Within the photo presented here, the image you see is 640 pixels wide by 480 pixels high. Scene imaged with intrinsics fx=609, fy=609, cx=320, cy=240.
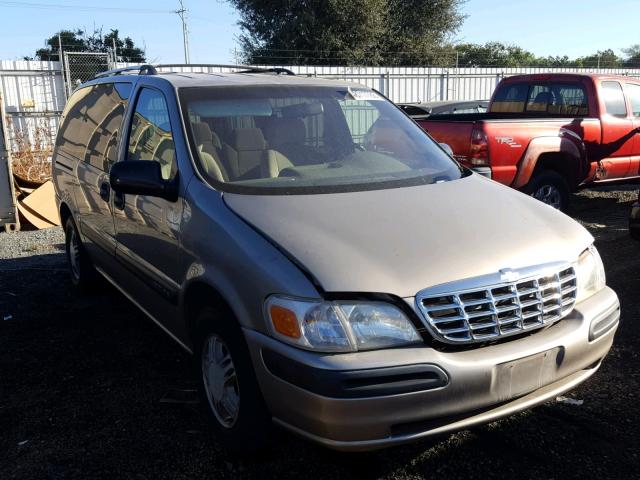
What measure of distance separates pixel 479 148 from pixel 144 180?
4717mm

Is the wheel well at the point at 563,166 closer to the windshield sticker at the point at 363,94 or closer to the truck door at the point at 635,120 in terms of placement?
the truck door at the point at 635,120

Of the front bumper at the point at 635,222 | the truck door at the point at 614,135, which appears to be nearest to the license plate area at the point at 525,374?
the front bumper at the point at 635,222

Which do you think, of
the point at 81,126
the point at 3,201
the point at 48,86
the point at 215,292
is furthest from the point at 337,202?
the point at 48,86

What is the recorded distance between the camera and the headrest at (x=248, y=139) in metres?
3.52

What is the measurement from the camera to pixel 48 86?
14.9 meters

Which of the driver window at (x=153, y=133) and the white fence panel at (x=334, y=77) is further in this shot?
the white fence panel at (x=334, y=77)

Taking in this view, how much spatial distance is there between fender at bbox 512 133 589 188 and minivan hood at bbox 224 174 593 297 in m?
4.16

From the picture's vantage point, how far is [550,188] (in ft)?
25.3

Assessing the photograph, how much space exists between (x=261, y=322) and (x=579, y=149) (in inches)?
259

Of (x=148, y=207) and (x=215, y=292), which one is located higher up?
(x=148, y=207)

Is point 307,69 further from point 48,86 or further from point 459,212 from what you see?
point 459,212

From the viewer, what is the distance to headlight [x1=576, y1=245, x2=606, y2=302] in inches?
114

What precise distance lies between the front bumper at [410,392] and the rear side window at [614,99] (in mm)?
6820


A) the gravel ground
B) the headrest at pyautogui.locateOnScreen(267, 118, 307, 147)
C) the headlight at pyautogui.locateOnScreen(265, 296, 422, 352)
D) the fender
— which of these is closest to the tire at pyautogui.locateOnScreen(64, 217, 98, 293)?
the gravel ground
